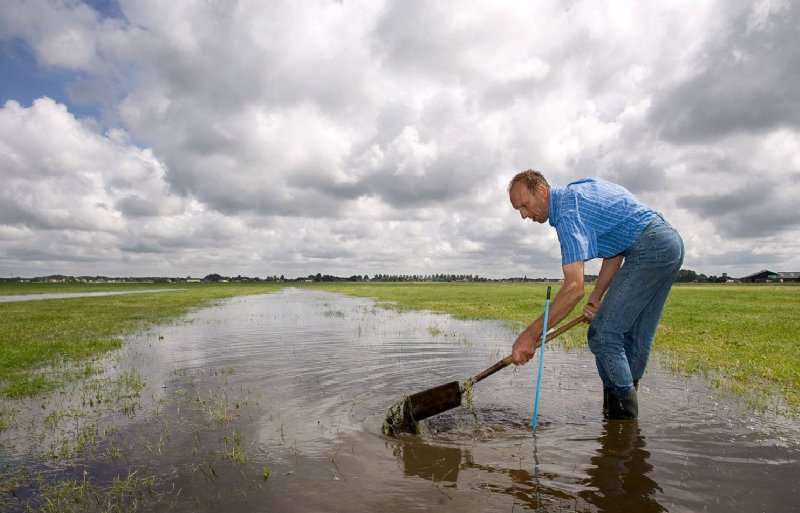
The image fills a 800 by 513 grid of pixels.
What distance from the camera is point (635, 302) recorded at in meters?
5.85

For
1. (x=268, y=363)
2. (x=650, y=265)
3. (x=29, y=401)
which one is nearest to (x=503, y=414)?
(x=650, y=265)

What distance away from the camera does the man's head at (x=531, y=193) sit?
5.70 meters

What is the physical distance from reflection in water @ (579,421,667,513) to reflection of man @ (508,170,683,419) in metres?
0.70

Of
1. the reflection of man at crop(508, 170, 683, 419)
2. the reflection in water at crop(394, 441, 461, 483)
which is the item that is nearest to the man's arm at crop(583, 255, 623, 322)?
the reflection of man at crop(508, 170, 683, 419)

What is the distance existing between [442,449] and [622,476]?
200 cm

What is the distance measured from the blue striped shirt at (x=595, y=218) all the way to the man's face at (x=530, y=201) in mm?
86

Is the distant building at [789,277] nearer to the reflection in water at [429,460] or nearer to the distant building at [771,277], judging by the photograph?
the distant building at [771,277]

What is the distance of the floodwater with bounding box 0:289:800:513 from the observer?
14.5 ft

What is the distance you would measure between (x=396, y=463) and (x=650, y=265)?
3803 millimetres

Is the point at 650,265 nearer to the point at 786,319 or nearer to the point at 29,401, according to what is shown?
the point at 29,401

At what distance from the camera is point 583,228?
5.48 m

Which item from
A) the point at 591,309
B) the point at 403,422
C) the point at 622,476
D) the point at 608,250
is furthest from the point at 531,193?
the point at 403,422

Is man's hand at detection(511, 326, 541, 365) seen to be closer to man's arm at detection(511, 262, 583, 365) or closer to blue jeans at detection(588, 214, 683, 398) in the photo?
man's arm at detection(511, 262, 583, 365)

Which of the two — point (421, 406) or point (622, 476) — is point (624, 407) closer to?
point (622, 476)
